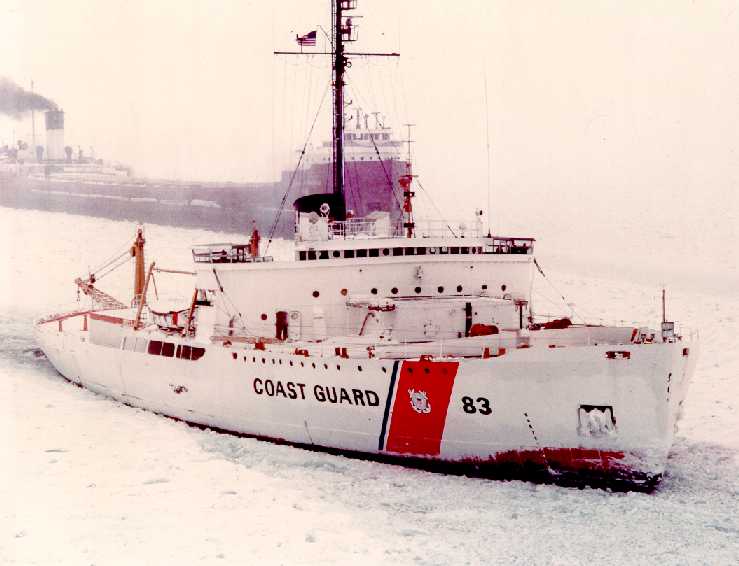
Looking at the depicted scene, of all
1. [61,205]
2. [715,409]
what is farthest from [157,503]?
[61,205]

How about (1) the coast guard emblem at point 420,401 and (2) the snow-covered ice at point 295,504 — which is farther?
(1) the coast guard emblem at point 420,401

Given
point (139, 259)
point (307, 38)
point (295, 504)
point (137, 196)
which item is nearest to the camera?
point (295, 504)

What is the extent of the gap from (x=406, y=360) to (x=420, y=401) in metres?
0.80

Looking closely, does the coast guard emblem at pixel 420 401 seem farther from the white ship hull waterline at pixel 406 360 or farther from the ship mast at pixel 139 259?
the ship mast at pixel 139 259

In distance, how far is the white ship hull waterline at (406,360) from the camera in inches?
529

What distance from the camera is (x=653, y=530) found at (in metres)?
11.9

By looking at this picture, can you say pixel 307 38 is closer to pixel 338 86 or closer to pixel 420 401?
pixel 338 86

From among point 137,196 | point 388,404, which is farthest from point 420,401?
point 137,196

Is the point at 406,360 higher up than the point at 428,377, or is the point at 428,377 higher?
the point at 406,360

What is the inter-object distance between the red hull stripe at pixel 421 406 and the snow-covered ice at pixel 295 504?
576 mm

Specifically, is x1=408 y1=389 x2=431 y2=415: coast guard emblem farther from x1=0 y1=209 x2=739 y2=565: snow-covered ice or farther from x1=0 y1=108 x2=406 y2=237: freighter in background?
x1=0 y1=108 x2=406 y2=237: freighter in background

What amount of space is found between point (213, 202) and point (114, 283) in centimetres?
1123

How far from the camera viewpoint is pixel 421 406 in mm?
14469

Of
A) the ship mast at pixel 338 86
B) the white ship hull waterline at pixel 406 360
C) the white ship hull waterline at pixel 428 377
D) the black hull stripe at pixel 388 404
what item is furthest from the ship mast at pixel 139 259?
the black hull stripe at pixel 388 404
